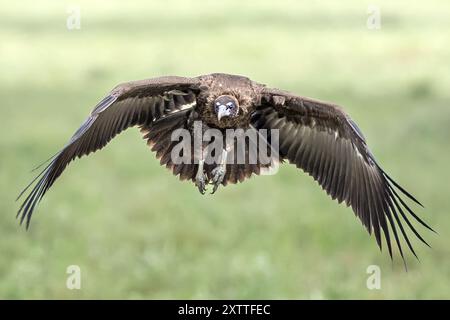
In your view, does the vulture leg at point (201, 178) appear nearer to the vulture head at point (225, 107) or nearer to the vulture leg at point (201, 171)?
the vulture leg at point (201, 171)

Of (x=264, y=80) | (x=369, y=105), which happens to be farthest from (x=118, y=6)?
(x=369, y=105)

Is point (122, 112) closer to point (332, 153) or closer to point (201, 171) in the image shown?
point (201, 171)

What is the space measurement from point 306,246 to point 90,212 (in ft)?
9.49

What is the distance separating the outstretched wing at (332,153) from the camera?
28.2 feet

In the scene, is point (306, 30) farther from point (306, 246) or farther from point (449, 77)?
point (306, 246)

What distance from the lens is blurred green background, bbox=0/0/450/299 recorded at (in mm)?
12836

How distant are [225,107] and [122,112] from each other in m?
0.86

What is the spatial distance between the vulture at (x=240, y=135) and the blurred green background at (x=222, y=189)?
3194mm

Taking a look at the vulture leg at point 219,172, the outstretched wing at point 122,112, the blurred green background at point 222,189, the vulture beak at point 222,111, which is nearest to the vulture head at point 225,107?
the vulture beak at point 222,111

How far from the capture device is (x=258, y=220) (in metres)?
15.0
